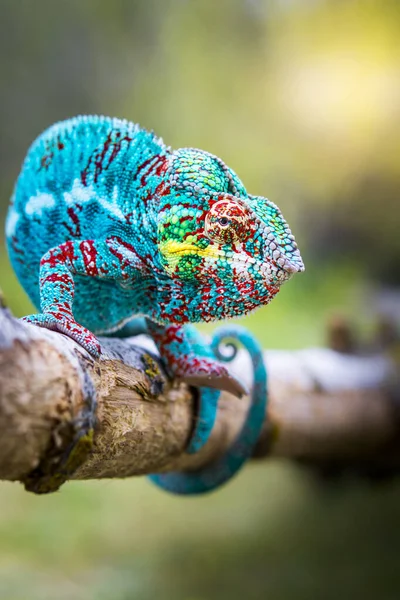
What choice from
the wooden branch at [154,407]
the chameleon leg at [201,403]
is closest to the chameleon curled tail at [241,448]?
the wooden branch at [154,407]

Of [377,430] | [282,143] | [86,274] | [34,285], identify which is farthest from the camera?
[282,143]

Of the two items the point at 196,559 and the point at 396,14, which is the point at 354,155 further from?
the point at 196,559

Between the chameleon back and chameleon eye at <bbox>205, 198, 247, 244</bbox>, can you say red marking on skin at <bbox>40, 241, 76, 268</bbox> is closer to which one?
the chameleon back

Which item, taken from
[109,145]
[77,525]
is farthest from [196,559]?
[109,145]

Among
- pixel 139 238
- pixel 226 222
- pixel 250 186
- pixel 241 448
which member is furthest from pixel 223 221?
pixel 250 186

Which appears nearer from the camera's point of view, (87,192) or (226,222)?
(226,222)

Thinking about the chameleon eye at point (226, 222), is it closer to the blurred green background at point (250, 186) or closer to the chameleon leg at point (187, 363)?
the chameleon leg at point (187, 363)

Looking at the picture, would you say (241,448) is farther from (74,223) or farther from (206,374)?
(74,223)

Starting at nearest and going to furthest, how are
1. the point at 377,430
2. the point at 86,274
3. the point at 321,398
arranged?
the point at 86,274
the point at 321,398
the point at 377,430
